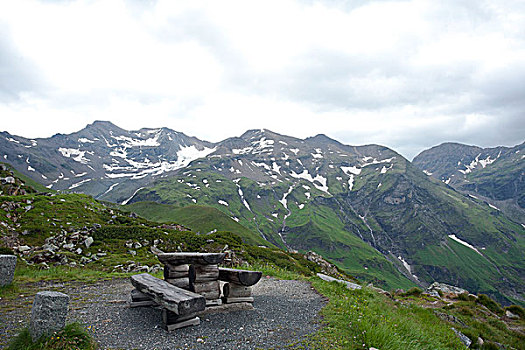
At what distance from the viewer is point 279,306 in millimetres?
12711

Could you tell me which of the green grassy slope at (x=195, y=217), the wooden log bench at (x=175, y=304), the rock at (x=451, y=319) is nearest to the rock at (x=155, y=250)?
the wooden log bench at (x=175, y=304)

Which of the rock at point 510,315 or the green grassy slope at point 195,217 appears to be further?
the green grassy slope at point 195,217

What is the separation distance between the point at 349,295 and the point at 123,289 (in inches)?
474

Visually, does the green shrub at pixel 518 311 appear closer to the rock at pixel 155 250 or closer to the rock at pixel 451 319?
the rock at pixel 451 319

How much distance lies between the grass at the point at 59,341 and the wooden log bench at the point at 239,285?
17.2 feet

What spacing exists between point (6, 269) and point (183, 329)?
1012 centimetres

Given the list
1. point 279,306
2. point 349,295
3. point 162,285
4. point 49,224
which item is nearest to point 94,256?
point 49,224

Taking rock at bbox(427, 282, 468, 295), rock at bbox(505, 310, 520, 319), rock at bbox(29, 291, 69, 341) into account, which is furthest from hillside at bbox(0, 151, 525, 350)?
rock at bbox(427, 282, 468, 295)

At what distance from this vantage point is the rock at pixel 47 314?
719cm

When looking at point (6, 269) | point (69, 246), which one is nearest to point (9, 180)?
point (69, 246)

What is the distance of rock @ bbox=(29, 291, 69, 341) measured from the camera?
7.19m

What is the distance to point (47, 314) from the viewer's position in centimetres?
728

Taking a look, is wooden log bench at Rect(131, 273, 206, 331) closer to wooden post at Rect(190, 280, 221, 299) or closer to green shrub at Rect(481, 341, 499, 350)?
wooden post at Rect(190, 280, 221, 299)

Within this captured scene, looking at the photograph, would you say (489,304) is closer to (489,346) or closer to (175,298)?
(489,346)
